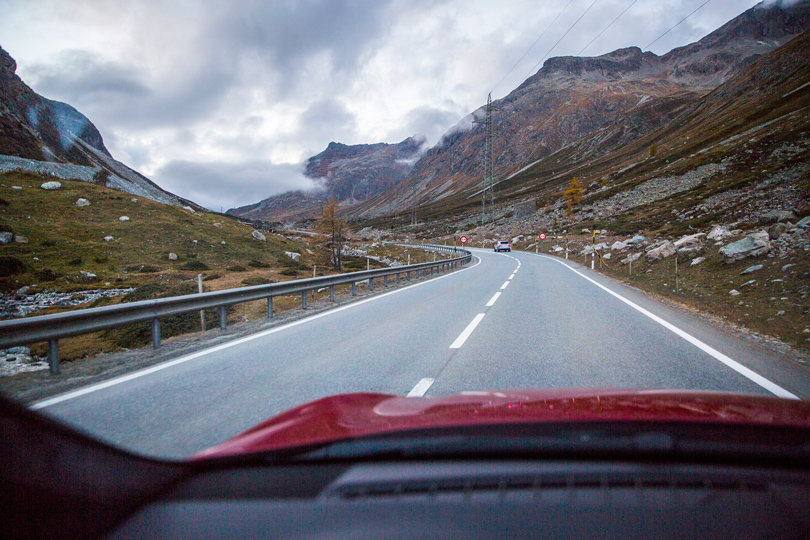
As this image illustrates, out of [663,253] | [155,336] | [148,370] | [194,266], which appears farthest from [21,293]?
[663,253]

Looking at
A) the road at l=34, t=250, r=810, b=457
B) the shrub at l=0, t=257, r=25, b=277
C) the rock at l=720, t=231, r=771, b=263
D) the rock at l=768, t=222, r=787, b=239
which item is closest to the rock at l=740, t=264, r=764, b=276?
the rock at l=720, t=231, r=771, b=263

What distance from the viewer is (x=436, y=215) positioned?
135 m

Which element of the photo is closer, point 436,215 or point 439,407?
point 439,407

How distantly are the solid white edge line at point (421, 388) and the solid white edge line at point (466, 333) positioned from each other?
5.20 ft

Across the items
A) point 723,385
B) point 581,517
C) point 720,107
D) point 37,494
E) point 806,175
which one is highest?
point 720,107

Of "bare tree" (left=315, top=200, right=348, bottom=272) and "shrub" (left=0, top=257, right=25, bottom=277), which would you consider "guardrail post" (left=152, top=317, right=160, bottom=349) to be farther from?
"bare tree" (left=315, top=200, right=348, bottom=272)

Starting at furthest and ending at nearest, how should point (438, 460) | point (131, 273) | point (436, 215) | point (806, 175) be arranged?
point (436, 215) < point (806, 175) < point (131, 273) < point (438, 460)

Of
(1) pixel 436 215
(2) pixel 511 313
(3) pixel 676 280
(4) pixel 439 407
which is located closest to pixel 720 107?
(1) pixel 436 215

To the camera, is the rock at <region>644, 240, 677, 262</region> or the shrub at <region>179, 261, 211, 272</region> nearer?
the rock at <region>644, 240, 677, 262</region>

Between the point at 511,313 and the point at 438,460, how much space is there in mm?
7515

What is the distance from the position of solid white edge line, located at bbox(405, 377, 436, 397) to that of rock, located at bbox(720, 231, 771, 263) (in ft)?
46.4

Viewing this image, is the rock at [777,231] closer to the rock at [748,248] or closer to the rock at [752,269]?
the rock at [748,248]

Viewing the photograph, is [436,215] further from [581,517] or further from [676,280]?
[581,517]

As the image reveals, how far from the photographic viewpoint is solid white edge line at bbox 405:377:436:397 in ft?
12.9
